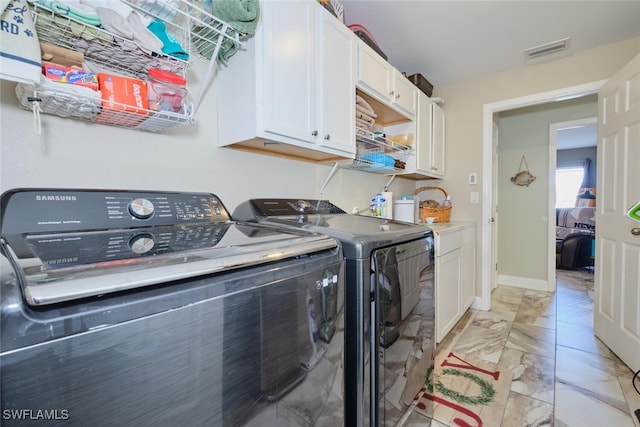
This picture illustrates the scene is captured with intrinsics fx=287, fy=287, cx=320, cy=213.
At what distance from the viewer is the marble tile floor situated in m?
1.47

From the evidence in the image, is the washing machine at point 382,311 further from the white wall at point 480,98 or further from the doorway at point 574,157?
the doorway at point 574,157

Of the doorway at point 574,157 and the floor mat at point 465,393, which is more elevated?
the doorway at point 574,157

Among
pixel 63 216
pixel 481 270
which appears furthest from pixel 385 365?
pixel 481 270

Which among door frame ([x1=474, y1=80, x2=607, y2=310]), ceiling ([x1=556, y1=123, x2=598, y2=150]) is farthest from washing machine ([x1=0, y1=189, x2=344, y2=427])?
ceiling ([x1=556, y1=123, x2=598, y2=150])

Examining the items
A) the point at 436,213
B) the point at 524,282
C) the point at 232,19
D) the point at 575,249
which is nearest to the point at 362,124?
the point at 232,19

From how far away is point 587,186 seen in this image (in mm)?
6543

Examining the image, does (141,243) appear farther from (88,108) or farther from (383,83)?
(383,83)

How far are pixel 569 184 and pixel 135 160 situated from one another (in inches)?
358

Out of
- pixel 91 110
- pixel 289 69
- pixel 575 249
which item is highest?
pixel 289 69

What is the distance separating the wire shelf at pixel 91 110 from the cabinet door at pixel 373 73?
1099 mm

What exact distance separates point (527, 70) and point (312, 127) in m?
2.47

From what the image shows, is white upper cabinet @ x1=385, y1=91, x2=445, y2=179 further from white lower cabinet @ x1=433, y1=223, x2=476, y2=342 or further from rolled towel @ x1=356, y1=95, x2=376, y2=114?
rolled towel @ x1=356, y1=95, x2=376, y2=114

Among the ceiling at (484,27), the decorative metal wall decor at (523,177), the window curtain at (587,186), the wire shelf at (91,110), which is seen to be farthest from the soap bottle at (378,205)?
the window curtain at (587,186)

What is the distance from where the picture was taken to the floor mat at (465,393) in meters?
1.43
